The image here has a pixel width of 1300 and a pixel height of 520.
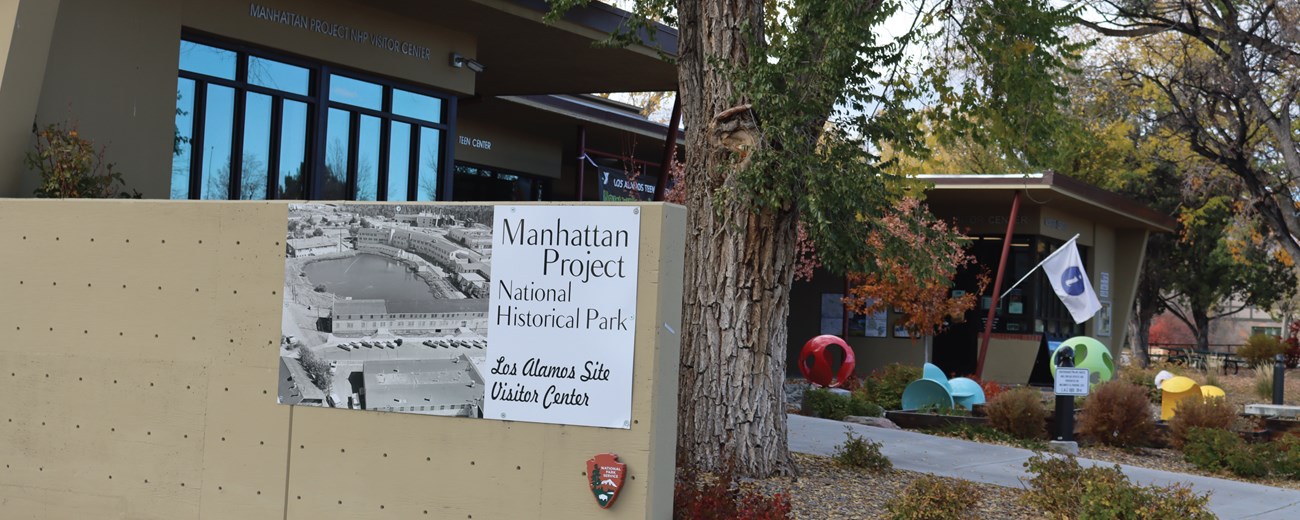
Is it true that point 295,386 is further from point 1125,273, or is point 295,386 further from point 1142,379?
point 1125,273

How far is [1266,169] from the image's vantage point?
2714cm

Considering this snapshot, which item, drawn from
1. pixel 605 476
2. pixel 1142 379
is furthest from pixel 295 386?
pixel 1142 379

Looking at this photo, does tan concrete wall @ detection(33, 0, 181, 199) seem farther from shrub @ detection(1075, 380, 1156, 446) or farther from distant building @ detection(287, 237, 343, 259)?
shrub @ detection(1075, 380, 1156, 446)

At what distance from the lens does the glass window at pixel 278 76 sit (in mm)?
12766

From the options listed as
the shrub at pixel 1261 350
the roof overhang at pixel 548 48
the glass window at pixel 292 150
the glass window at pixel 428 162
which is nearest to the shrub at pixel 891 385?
the roof overhang at pixel 548 48

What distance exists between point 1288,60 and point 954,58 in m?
11.9

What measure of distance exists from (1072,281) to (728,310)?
49.5 feet

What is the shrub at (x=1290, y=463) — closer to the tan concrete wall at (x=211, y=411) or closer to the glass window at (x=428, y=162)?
the tan concrete wall at (x=211, y=411)

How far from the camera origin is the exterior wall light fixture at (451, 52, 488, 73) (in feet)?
48.4

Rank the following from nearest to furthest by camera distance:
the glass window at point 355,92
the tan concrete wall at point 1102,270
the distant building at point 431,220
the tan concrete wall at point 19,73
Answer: the distant building at point 431,220, the tan concrete wall at point 19,73, the glass window at point 355,92, the tan concrete wall at point 1102,270

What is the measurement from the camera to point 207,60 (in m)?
12.4

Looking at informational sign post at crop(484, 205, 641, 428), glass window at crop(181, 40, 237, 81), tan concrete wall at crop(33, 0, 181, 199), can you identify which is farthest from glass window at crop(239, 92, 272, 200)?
informational sign post at crop(484, 205, 641, 428)

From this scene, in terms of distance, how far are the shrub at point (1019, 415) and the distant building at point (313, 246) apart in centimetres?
937

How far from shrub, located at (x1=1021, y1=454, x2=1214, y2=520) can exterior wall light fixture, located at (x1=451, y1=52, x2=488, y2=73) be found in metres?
8.82
